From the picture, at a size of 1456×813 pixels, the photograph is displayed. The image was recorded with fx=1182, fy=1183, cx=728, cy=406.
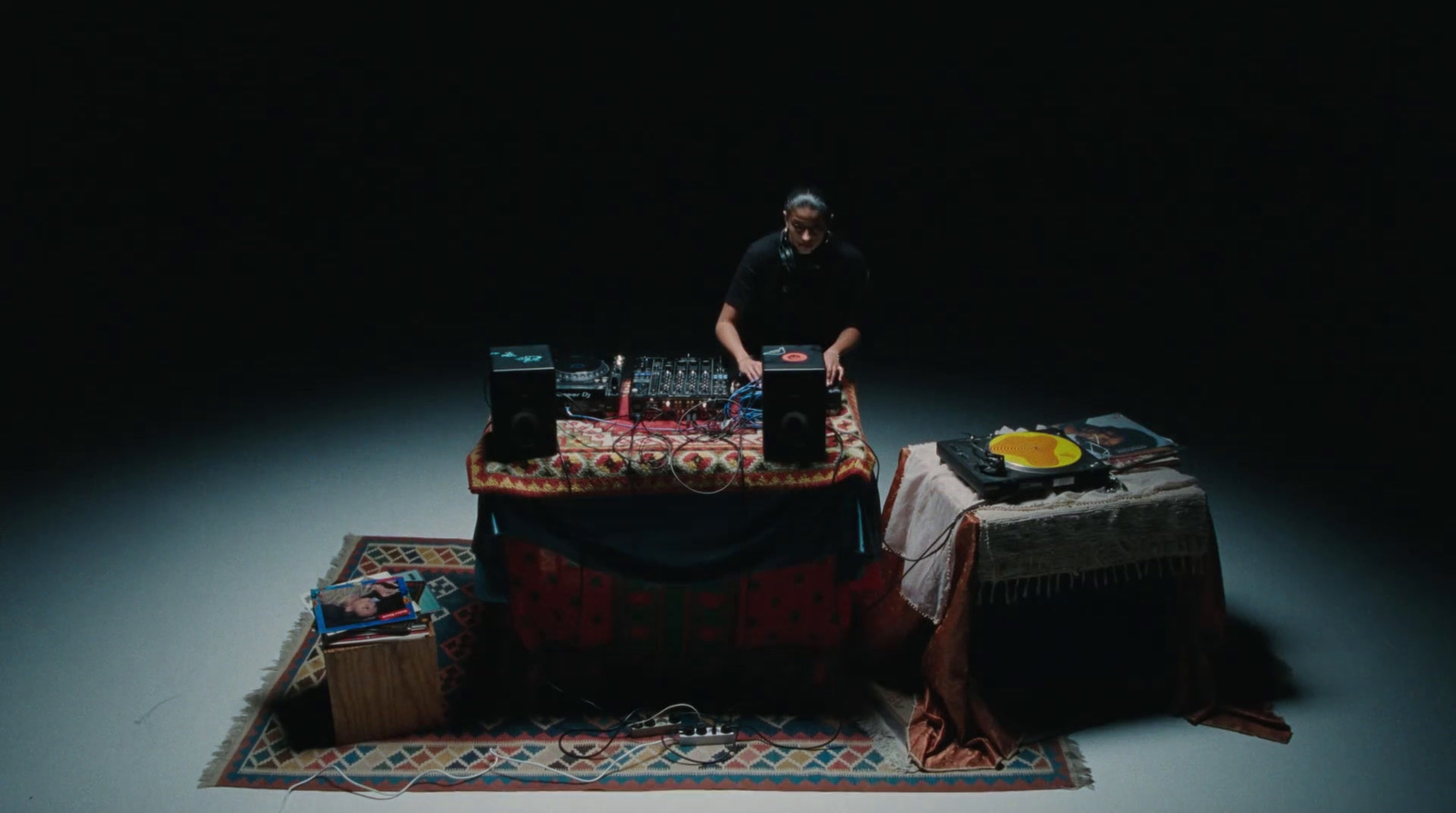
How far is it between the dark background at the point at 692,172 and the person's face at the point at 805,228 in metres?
2.63

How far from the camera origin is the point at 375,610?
310 cm

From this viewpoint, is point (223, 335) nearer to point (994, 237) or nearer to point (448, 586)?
point (448, 586)

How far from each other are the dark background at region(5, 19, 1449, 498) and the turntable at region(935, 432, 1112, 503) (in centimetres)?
311

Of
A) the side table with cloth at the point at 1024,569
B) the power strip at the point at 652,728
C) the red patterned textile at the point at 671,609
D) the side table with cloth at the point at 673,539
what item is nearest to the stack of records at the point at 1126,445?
the side table with cloth at the point at 1024,569

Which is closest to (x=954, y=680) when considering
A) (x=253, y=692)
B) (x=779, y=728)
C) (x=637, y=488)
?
(x=779, y=728)

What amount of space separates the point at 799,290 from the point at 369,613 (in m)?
1.68

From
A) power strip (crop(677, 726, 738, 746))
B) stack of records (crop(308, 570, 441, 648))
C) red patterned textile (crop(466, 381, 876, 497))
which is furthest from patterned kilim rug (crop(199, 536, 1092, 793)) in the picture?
red patterned textile (crop(466, 381, 876, 497))

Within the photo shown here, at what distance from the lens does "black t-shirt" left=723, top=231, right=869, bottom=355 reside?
382 centimetres

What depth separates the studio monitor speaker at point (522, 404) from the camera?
9.88 ft

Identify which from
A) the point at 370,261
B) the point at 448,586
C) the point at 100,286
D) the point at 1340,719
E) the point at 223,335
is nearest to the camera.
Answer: the point at 1340,719

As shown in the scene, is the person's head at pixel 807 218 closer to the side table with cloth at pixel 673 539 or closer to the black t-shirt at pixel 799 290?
the black t-shirt at pixel 799 290

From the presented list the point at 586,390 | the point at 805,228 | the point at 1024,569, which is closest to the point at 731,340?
the point at 805,228

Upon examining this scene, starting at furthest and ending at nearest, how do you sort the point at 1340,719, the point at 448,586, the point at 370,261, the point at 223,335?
the point at 370,261 < the point at 223,335 < the point at 448,586 < the point at 1340,719

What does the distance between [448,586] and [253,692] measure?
74 cm
